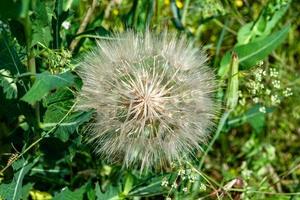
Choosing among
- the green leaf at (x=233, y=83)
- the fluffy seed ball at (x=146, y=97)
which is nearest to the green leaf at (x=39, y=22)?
the fluffy seed ball at (x=146, y=97)

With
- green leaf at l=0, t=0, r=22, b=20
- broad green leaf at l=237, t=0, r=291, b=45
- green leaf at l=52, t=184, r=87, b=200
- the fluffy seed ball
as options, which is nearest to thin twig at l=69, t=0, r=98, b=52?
the fluffy seed ball

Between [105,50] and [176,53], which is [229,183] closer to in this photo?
[176,53]

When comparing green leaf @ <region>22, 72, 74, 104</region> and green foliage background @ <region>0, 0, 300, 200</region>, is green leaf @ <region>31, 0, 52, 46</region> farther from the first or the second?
green leaf @ <region>22, 72, 74, 104</region>

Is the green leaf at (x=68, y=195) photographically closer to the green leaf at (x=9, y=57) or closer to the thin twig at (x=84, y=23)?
the green leaf at (x=9, y=57)

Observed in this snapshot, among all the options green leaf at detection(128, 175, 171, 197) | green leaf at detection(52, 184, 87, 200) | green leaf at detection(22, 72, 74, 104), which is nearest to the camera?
green leaf at detection(22, 72, 74, 104)

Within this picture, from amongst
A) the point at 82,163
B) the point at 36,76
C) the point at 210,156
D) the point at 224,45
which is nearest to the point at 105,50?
the point at 36,76

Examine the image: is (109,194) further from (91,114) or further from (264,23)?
(264,23)

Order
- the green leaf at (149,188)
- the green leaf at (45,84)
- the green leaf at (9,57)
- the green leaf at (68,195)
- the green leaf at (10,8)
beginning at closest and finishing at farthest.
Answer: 1. the green leaf at (10,8)
2. the green leaf at (45,84)
3. the green leaf at (9,57)
4. the green leaf at (68,195)
5. the green leaf at (149,188)
